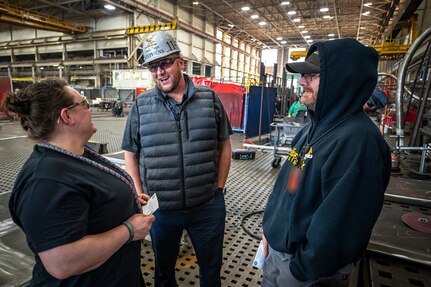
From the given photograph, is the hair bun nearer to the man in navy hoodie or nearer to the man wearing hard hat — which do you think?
the man wearing hard hat

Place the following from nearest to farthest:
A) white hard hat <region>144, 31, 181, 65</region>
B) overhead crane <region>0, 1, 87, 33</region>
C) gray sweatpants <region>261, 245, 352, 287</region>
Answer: gray sweatpants <region>261, 245, 352, 287</region> < white hard hat <region>144, 31, 181, 65</region> < overhead crane <region>0, 1, 87, 33</region>

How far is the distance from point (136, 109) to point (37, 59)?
22127 mm

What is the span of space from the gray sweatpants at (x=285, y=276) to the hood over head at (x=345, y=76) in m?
0.59

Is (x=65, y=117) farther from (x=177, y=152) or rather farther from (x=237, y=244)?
(x=237, y=244)

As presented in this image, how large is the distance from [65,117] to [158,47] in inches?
29.0

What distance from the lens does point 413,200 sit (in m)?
1.65

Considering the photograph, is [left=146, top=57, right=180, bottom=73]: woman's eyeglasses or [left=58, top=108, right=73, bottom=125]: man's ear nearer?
[left=58, top=108, right=73, bottom=125]: man's ear

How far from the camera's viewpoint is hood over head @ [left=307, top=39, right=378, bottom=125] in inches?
36.2

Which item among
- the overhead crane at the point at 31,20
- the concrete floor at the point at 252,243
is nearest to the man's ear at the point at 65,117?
the concrete floor at the point at 252,243

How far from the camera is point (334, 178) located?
2.96 ft

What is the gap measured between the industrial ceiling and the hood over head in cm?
1295

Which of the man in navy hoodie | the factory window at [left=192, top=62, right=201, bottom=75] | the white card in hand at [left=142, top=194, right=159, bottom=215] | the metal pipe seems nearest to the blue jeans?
the white card in hand at [left=142, top=194, right=159, bottom=215]

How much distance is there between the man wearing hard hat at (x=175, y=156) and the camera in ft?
4.95

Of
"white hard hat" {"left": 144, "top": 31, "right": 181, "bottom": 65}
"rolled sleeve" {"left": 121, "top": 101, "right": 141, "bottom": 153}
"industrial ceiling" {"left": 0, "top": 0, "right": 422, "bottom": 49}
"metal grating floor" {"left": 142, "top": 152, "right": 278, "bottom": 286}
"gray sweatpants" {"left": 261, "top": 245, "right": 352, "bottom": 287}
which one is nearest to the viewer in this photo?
"gray sweatpants" {"left": 261, "top": 245, "right": 352, "bottom": 287}
